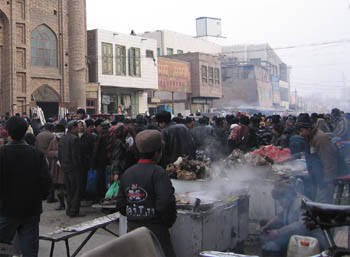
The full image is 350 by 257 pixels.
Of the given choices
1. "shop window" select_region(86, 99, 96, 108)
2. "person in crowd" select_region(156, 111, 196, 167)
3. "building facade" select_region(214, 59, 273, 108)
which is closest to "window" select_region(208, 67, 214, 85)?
"building facade" select_region(214, 59, 273, 108)

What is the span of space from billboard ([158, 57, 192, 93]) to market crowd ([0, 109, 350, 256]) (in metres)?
22.0

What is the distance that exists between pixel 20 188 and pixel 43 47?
23809 millimetres

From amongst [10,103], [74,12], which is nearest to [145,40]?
[74,12]

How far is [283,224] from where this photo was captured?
5.40 meters

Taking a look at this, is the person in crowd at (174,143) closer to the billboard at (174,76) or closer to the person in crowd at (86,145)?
the person in crowd at (86,145)

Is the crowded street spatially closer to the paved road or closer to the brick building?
the paved road

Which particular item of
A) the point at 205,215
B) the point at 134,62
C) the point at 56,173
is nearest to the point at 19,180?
the point at 205,215

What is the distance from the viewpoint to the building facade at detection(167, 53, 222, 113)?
38.8 meters

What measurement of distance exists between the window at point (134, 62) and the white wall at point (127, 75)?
30cm

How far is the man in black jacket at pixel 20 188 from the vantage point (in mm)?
3920

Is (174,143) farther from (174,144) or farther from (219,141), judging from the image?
(219,141)

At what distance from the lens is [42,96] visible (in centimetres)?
2572

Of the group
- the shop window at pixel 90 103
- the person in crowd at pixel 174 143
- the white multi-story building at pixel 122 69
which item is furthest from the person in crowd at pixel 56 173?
the white multi-story building at pixel 122 69

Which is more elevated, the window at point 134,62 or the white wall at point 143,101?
the window at point 134,62
